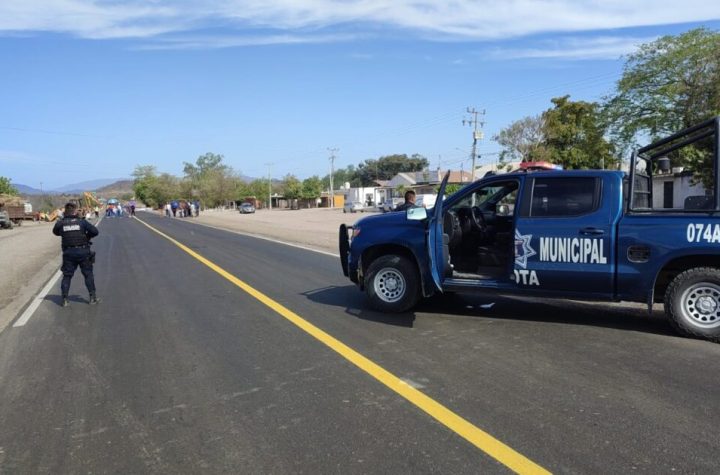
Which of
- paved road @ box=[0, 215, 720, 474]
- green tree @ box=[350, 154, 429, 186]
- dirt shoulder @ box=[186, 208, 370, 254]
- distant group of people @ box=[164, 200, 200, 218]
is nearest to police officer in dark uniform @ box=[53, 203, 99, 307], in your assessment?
paved road @ box=[0, 215, 720, 474]

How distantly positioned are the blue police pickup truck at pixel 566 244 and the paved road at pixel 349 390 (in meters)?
0.48

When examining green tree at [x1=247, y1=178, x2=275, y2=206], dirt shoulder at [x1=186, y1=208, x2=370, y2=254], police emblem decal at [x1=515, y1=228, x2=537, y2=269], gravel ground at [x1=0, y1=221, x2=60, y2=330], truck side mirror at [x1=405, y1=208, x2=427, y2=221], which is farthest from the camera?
green tree at [x1=247, y1=178, x2=275, y2=206]

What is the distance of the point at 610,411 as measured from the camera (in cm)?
445

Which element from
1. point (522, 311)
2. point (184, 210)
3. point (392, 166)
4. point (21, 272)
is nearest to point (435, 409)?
point (522, 311)

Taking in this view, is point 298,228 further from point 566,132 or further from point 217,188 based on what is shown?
point 217,188

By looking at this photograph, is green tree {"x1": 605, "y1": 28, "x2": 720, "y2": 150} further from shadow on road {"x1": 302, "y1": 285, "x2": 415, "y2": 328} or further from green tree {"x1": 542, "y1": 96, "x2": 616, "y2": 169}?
shadow on road {"x1": 302, "y1": 285, "x2": 415, "y2": 328}

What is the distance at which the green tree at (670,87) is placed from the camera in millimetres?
29109

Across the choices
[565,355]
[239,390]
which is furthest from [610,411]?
[239,390]

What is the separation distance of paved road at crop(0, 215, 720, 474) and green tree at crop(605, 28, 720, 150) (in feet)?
86.0

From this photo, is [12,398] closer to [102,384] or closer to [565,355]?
[102,384]

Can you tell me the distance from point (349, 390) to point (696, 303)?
405 centimetres

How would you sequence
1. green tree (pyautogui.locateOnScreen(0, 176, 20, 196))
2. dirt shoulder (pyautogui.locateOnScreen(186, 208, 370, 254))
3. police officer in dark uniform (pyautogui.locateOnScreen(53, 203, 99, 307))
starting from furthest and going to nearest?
1. green tree (pyautogui.locateOnScreen(0, 176, 20, 196))
2. dirt shoulder (pyautogui.locateOnScreen(186, 208, 370, 254))
3. police officer in dark uniform (pyautogui.locateOnScreen(53, 203, 99, 307))

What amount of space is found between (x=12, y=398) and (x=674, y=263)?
22.0ft

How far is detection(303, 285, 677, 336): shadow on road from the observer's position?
736 cm
